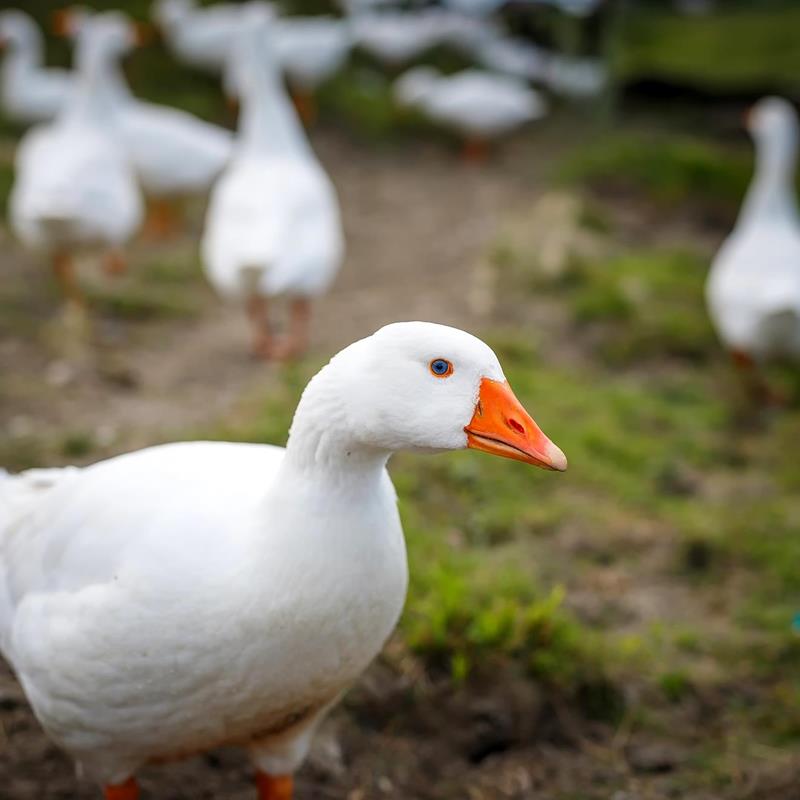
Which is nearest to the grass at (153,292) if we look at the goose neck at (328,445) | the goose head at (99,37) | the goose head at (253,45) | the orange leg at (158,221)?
the orange leg at (158,221)

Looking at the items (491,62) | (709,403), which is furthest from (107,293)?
(491,62)

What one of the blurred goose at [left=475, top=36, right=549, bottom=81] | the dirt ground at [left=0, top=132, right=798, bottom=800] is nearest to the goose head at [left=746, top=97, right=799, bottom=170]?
the dirt ground at [left=0, top=132, right=798, bottom=800]

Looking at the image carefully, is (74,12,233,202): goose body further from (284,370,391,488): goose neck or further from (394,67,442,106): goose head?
(284,370,391,488): goose neck

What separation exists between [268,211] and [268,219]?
0.09 m

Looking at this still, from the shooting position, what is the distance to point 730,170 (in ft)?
32.6

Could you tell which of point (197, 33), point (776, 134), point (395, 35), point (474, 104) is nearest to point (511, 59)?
point (395, 35)

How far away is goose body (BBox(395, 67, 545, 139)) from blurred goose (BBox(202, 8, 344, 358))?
141 inches

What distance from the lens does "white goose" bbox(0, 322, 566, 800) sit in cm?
237

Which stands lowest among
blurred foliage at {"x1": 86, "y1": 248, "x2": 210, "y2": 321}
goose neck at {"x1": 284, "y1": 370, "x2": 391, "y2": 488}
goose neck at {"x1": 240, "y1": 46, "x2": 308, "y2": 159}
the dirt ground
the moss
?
blurred foliage at {"x1": 86, "y1": 248, "x2": 210, "y2": 321}

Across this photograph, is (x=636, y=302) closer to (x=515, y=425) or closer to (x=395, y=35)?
(x=515, y=425)

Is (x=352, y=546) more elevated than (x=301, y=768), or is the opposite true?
(x=352, y=546)

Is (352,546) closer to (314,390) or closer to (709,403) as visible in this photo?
(314,390)

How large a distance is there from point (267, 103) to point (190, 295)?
1.40 meters

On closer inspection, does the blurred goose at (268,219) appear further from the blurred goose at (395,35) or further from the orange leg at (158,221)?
the blurred goose at (395,35)
